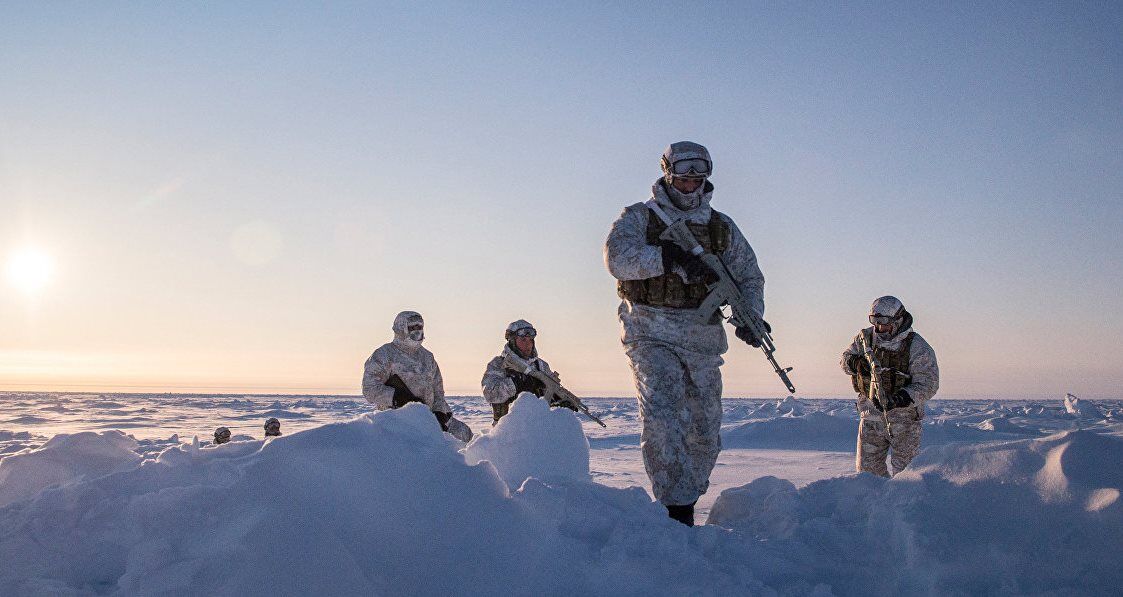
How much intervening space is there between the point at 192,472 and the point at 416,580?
0.74 metres

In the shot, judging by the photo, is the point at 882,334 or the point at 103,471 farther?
the point at 882,334

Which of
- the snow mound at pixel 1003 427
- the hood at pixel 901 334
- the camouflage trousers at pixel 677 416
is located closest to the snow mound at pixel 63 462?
the camouflage trousers at pixel 677 416

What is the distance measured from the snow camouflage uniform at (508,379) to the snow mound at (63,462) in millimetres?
4356

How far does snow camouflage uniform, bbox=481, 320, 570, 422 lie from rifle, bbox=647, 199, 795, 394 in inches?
142

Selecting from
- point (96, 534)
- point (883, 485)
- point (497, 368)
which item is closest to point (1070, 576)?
point (883, 485)

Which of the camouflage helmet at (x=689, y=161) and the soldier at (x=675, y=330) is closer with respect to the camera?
the soldier at (x=675, y=330)

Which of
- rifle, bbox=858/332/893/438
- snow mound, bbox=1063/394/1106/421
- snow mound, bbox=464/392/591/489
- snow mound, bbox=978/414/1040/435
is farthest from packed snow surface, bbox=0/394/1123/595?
snow mound, bbox=1063/394/1106/421

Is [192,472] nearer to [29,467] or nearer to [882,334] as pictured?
[29,467]

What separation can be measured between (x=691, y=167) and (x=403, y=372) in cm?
390

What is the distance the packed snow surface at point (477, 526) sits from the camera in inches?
67.6

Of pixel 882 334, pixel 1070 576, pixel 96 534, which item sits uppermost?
pixel 882 334

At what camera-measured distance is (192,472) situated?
2014mm

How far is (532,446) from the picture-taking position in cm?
335

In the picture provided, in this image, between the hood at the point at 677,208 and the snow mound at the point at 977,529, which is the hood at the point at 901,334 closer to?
the hood at the point at 677,208
